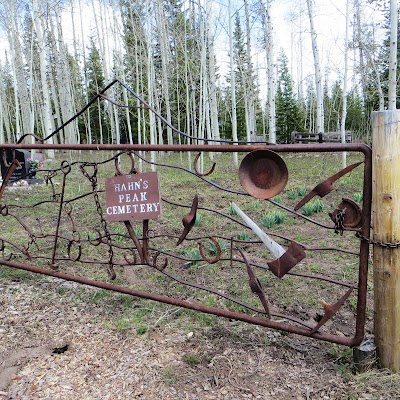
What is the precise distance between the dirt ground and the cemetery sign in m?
0.71

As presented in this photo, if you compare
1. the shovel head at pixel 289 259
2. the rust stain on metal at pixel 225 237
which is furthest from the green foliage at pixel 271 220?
the shovel head at pixel 289 259

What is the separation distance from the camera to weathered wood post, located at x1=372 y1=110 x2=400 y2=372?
4.57 ft

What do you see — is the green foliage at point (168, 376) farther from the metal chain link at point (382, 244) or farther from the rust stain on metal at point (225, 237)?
the metal chain link at point (382, 244)

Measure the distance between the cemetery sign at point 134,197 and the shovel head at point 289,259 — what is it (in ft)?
2.21

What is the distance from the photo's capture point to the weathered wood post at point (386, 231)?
139 centimetres

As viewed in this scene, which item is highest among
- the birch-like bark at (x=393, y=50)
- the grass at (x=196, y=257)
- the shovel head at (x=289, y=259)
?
the birch-like bark at (x=393, y=50)

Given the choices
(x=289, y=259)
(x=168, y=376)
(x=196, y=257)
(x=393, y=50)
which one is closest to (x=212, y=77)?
(x=393, y=50)

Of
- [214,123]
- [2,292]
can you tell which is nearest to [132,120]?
[214,123]

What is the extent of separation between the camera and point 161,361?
70.1 inches

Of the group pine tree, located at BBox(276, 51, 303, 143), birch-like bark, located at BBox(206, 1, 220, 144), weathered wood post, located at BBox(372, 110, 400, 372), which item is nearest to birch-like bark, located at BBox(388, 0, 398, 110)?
birch-like bark, located at BBox(206, 1, 220, 144)

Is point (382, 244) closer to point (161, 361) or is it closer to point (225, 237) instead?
point (225, 237)

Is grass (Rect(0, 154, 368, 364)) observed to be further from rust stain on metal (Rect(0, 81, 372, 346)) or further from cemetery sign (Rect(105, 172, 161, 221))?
cemetery sign (Rect(105, 172, 161, 221))

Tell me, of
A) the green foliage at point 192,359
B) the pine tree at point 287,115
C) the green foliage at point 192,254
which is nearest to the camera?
the green foliage at point 192,359

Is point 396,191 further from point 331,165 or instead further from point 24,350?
point 331,165
